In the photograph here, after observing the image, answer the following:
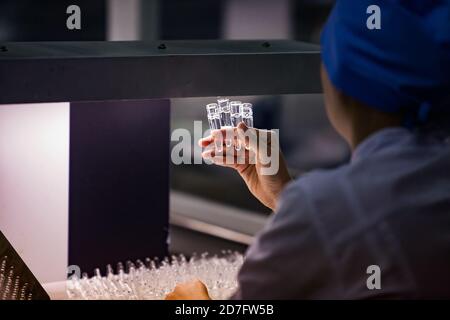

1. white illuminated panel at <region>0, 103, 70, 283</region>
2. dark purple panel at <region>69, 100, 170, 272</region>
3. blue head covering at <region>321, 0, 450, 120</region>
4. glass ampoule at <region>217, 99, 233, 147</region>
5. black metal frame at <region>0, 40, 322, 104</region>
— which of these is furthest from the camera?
dark purple panel at <region>69, 100, 170, 272</region>

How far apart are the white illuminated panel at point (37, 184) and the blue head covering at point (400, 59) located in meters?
1.43

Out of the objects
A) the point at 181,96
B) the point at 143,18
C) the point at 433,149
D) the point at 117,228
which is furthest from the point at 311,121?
the point at 433,149

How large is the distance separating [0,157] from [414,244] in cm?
163

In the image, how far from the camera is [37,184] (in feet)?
9.38

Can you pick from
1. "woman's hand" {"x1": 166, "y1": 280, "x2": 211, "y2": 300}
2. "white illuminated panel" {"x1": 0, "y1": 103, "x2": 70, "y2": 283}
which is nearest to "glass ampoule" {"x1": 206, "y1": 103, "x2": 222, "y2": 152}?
"woman's hand" {"x1": 166, "y1": 280, "x2": 211, "y2": 300}

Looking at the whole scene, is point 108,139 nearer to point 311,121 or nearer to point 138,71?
point 138,71

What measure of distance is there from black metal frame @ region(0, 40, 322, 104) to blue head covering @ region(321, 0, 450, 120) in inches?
24.3

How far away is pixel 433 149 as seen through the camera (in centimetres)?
153

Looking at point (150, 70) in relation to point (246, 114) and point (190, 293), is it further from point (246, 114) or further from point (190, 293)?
point (190, 293)

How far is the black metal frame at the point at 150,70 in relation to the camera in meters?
1.94

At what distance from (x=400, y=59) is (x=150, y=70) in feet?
2.42

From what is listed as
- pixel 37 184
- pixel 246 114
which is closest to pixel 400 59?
pixel 246 114

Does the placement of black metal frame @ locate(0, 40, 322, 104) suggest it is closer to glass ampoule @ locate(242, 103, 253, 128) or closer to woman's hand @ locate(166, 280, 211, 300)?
glass ampoule @ locate(242, 103, 253, 128)

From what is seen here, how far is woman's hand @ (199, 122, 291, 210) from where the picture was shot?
2.33 metres
